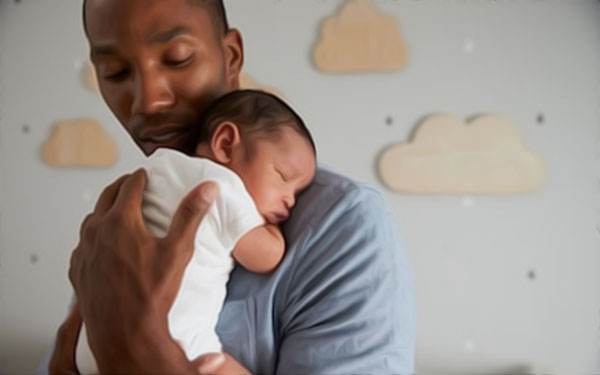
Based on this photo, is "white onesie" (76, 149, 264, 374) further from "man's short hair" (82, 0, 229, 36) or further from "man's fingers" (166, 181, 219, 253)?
"man's short hair" (82, 0, 229, 36)

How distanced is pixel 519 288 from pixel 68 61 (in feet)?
2.90

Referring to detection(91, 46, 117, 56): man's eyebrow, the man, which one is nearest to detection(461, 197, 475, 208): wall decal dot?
the man

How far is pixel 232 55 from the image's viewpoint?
0.56 metres

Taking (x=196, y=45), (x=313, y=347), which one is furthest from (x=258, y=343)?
(x=196, y=45)

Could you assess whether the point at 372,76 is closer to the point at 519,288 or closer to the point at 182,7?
the point at 519,288

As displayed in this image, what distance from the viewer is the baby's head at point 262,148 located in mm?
456

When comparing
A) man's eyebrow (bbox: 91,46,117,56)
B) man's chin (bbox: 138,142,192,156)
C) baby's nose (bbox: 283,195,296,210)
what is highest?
man's eyebrow (bbox: 91,46,117,56)

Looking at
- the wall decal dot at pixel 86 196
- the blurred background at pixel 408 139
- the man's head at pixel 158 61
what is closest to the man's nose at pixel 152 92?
the man's head at pixel 158 61

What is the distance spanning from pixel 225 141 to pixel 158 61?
4.0 inches

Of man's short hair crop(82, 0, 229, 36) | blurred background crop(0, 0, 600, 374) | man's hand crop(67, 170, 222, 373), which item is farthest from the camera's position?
blurred background crop(0, 0, 600, 374)

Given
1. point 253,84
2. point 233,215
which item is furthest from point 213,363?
point 253,84

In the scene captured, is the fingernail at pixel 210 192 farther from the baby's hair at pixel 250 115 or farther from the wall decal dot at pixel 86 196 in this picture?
the wall decal dot at pixel 86 196

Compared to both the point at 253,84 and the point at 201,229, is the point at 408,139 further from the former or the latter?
the point at 201,229

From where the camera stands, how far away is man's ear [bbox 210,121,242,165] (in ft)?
1.50
